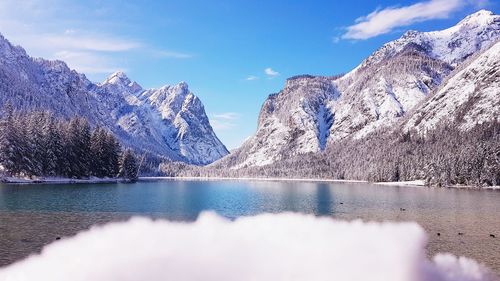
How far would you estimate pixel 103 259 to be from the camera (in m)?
37.9

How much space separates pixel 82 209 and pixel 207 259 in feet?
155

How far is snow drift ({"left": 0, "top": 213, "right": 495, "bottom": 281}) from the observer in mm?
34375

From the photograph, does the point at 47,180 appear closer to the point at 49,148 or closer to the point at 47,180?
the point at 47,180

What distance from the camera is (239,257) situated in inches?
1580

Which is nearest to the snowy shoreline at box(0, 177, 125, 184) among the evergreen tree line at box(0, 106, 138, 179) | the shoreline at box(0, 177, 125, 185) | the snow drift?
the shoreline at box(0, 177, 125, 185)

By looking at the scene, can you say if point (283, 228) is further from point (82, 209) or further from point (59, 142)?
point (59, 142)

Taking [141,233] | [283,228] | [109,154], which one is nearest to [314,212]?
[283,228]

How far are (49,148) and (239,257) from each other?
5402 inches

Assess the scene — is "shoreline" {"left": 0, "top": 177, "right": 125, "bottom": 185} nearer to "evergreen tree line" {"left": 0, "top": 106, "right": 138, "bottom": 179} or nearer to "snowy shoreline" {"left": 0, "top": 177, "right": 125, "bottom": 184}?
"snowy shoreline" {"left": 0, "top": 177, "right": 125, "bottom": 184}

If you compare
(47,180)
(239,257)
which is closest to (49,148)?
(47,180)

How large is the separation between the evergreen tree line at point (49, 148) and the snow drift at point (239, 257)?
102 m

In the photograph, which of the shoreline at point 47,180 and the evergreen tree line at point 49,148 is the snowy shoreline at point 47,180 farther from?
the evergreen tree line at point 49,148

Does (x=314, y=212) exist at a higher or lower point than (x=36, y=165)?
lower

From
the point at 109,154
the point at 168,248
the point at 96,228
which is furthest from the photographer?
the point at 109,154
